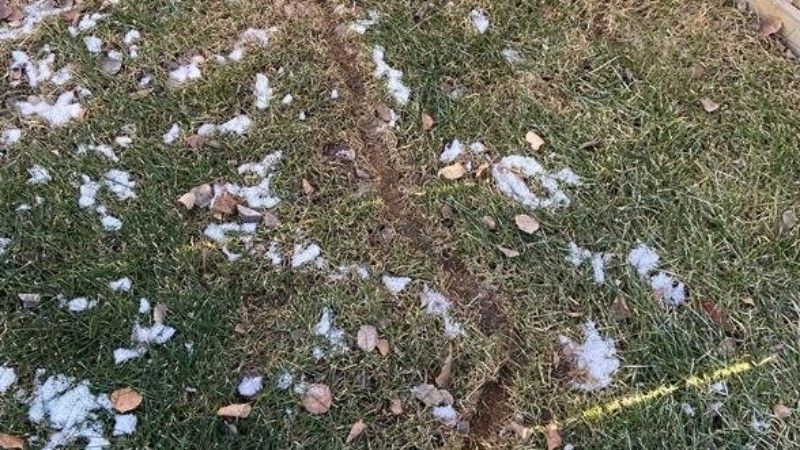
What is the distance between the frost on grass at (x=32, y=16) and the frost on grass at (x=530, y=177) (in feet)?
6.71

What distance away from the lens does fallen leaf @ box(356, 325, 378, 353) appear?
2719 millimetres

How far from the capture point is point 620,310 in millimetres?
2783

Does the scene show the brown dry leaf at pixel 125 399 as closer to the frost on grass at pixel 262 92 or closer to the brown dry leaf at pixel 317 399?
the brown dry leaf at pixel 317 399

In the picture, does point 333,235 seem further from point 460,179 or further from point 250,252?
point 460,179

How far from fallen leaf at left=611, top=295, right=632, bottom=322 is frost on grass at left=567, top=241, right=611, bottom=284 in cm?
10

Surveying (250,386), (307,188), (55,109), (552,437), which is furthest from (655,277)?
(55,109)

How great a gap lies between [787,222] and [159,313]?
2282mm

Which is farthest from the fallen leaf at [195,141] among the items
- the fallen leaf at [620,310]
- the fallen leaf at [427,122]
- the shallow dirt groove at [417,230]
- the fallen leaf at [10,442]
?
the fallen leaf at [620,310]

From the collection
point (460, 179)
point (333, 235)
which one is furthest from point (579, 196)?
point (333, 235)

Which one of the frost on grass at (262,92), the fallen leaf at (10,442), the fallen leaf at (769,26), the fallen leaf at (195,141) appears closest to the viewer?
the fallen leaf at (10,442)

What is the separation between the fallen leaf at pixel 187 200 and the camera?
298 centimetres

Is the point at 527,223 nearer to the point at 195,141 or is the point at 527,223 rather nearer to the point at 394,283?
the point at 394,283

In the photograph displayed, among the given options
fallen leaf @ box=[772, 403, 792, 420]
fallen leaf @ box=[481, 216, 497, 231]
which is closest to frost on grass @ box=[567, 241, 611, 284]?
fallen leaf @ box=[481, 216, 497, 231]

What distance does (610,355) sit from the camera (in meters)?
2.71
